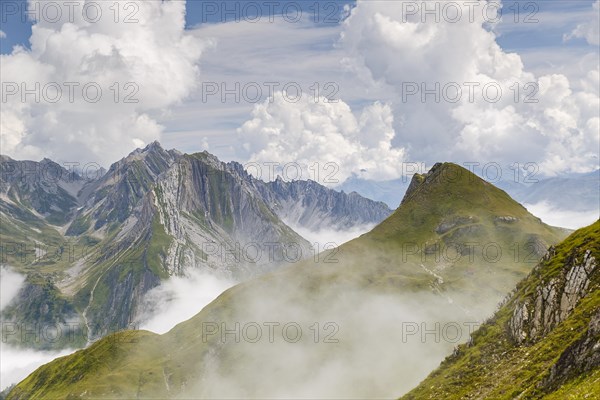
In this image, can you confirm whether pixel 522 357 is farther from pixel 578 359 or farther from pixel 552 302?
pixel 578 359

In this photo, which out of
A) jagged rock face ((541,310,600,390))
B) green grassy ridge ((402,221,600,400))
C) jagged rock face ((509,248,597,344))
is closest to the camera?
jagged rock face ((541,310,600,390))

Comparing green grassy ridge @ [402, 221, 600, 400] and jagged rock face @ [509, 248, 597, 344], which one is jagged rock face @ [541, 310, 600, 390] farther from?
jagged rock face @ [509, 248, 597, 344]

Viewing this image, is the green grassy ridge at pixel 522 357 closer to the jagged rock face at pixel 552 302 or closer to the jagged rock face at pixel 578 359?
the jagged rock face at pixel 578 359

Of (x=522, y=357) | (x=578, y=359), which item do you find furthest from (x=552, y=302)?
(x=578, y=359)

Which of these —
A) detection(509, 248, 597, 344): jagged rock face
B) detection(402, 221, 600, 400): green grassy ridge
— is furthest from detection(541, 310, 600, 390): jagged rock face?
detection(509, 248, 597, 344): jagged rock face

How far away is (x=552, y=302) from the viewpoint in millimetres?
90000

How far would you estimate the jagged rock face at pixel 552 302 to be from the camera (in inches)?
3359

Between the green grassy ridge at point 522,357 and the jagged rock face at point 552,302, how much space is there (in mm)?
1528

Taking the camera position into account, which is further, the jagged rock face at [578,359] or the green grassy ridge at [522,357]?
the green grassy ridge at [522,357]

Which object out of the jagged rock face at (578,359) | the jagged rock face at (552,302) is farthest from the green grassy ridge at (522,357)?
the jagged rock face at (552,302)

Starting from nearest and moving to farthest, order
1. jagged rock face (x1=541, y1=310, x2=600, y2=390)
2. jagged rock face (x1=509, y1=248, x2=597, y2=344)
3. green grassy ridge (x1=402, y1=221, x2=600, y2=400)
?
jagged rock face (x1=541, y1=310, x2=600, y2=390) < green grassy ridge (x1=402, y1=221, x2=600, y2=400) < jagged rock face (x1=509, y1=248, x2=597, y2=344)

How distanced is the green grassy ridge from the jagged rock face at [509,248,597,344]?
1528 mm

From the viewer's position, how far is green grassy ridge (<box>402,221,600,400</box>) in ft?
206

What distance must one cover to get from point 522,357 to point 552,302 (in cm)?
1356
